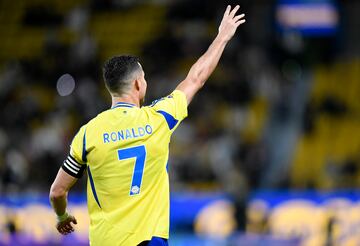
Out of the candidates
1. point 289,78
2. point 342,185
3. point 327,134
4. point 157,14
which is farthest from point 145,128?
point 157,14

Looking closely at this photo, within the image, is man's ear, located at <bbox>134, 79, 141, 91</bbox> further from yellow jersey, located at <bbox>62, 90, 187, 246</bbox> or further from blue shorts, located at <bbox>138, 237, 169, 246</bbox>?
blue shorts, located at <bbox>138, 237, 169, 246</bbox>

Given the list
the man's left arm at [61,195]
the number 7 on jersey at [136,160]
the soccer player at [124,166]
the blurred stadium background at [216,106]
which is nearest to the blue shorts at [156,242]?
the soccer player at [124,166]

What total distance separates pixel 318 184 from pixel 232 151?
4.84 feet

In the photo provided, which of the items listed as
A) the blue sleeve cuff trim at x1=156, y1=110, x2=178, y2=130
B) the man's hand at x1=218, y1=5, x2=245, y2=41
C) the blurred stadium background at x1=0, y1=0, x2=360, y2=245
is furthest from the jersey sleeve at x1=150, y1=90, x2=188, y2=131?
the blurred stadium background at x1=0, y1=0, x2=360, y2=245

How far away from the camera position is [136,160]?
15.3ft

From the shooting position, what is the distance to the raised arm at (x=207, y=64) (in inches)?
196

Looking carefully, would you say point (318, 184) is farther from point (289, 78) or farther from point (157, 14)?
point (157, 14)

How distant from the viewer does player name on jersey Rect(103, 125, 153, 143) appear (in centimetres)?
466

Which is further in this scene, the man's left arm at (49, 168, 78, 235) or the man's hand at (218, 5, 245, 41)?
the man's hand at (218, 5, 245, 41)

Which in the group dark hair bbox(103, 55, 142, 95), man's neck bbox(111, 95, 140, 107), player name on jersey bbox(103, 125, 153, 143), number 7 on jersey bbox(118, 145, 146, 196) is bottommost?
number 7 on jersey bbox(118, 145, 146, 196)

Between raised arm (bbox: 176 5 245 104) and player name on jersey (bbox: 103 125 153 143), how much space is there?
0.34m

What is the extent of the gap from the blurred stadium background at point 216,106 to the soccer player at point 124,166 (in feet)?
22.4

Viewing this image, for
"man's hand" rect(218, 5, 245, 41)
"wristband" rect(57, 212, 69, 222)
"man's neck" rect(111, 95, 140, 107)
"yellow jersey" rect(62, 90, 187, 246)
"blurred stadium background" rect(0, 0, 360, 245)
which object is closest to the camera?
"yellow jersey" rect(62, 90, 187, 246)

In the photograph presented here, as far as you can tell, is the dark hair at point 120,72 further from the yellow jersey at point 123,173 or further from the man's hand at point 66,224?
the man's hand at point 66,224
